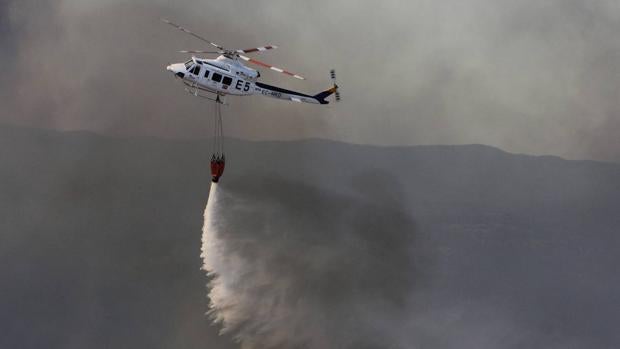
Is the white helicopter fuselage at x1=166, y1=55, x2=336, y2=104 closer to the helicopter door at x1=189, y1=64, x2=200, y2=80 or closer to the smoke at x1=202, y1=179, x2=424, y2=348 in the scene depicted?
the helicopter door at x1=189, y1=64, x2=200, y2=80

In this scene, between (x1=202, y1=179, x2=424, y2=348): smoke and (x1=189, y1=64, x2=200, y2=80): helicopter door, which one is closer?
(x1=189, y1=64, x2=200, y2=80): helicopter door

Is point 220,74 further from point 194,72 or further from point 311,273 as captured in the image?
point 311,273

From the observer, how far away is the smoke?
212 feet

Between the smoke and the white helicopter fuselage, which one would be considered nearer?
the white helicopter fuselage

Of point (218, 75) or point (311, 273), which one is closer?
point (218, 75)

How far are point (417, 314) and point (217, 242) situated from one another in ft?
112

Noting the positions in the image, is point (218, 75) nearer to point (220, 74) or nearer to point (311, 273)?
point (220, 74)

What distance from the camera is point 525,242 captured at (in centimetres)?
14425

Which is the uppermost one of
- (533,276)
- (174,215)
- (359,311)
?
(174,215)

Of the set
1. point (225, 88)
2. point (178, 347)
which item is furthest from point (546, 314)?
point (225, 88)

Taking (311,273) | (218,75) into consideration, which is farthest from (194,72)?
(311,273)

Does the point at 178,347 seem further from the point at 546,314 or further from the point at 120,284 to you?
the point at 546,314

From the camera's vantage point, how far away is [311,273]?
288 feet

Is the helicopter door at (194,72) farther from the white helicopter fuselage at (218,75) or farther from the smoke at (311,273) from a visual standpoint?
the smoke at (311,273)
